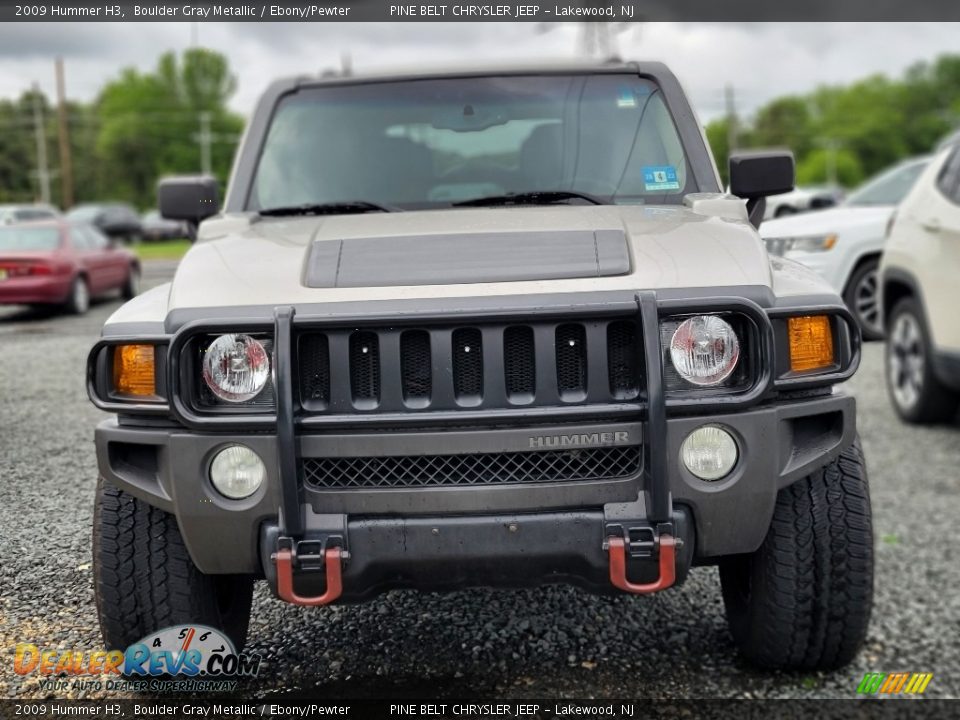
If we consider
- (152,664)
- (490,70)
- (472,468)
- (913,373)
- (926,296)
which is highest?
(490,70)

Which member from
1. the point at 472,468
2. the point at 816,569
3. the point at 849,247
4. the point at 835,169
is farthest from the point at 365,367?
the point at 835,169

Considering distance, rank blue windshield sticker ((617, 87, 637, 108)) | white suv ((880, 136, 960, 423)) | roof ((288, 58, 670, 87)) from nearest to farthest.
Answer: blue windshield sticker ((617, 87, 637, 108)), roof ((288, 58, 670, 87)), white suv ((880, 136, 960, 423))

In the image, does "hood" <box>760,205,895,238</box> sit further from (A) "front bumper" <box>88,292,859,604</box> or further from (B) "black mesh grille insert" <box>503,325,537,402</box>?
(B) "black mesh grille insert" <box>503,325,537,402</box>

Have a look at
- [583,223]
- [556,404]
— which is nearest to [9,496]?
[556,404]

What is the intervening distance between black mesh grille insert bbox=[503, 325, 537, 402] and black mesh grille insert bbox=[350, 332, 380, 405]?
33cm

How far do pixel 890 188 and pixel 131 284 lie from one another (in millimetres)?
6839

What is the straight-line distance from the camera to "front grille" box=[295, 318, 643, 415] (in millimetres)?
2436

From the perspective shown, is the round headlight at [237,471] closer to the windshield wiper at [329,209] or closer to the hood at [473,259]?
the hood at [473,259]

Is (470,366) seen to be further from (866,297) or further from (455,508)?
(866,297)

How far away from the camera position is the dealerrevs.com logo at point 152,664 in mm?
2162

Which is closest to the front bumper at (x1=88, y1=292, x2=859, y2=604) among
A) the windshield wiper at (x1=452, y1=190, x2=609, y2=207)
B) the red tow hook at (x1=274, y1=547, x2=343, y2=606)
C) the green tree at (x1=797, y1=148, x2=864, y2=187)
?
the red tow hook at (x1=274, y1=547, x2=343, y2=606)

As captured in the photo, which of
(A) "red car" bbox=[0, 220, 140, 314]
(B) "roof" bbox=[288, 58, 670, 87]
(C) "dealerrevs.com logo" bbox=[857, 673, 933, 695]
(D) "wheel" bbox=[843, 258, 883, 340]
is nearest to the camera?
(C) "dealerrevs.com logo" bbox=[857, 673, 933, 695]

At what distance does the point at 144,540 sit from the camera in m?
2.67

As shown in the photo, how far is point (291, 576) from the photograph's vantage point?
2420mm
